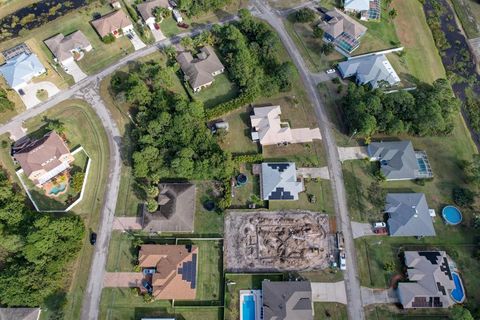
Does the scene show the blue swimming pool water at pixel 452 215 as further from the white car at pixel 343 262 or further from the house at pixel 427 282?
the white car at pixel 343 262

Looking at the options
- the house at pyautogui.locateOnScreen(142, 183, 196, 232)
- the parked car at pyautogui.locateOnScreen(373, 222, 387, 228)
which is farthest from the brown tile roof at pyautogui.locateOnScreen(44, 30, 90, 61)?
the parked car at pyautogui.locateOnScreen(373, 222, 387, 228)

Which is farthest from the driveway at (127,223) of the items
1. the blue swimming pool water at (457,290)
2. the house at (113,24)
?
the blue swimming pool water at (457,290)

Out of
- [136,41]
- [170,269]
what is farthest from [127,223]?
[136,41]

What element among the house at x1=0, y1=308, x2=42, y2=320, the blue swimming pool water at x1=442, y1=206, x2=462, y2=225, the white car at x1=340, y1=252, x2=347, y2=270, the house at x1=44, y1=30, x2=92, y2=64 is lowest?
the house at x1=0, y1=308, x2=42, y2=320

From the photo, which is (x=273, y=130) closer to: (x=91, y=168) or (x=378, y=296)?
(x=378, y=296)

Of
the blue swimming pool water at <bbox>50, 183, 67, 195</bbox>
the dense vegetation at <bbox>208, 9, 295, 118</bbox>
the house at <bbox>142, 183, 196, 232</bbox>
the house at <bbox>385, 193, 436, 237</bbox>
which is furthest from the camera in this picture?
the dense vegetation at <bbox>208, 9, 295, 118</bbox>

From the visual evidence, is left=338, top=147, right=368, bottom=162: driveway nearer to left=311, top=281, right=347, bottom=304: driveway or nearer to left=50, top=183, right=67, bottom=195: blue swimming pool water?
left=311, top=281, right=347, bottom=304: driveway
